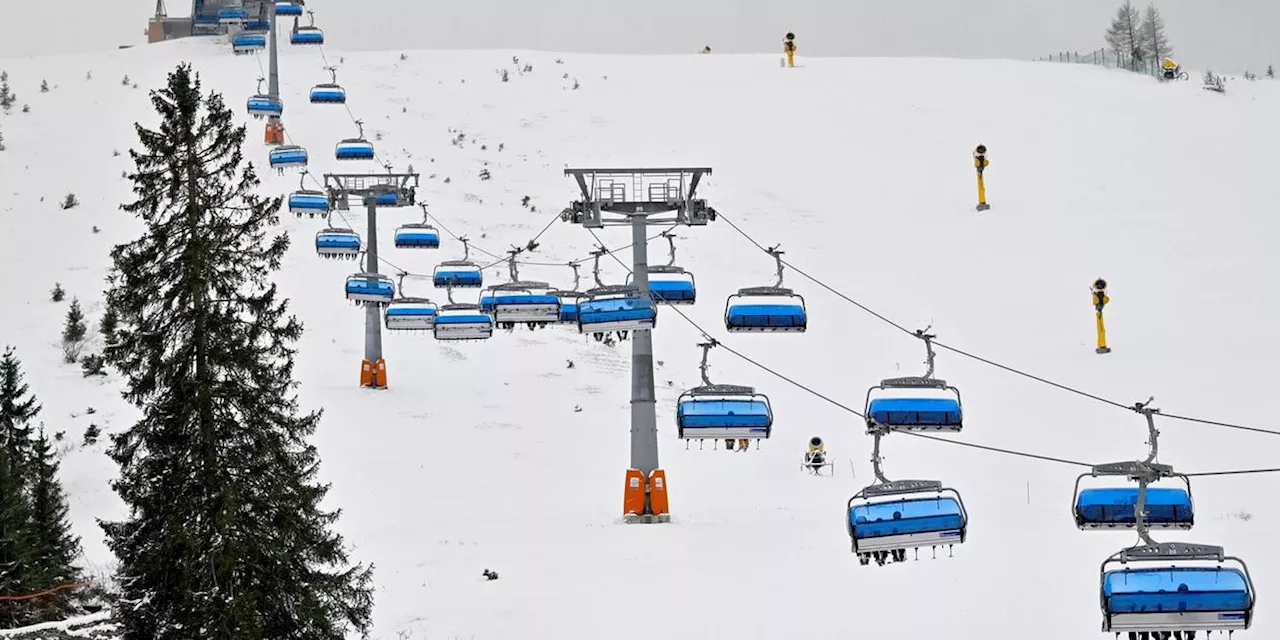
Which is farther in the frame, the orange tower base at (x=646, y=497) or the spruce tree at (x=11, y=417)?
the orange tower base at (x=646, y=497)

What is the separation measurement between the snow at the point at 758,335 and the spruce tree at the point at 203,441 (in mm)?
2527

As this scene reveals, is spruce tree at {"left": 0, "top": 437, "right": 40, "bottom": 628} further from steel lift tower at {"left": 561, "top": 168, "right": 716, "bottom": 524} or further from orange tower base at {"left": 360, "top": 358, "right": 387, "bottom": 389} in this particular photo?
orange tower base at {"left": 360, "top": 358, "right": 387, "bottom": 389}

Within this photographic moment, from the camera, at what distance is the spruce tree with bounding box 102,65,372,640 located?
1653 cm

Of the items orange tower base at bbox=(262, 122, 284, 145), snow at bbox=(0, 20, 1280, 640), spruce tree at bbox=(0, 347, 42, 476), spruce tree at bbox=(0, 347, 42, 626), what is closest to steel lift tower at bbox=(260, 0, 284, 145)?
orange tower base at bbox=(262, 122, 284, 145)

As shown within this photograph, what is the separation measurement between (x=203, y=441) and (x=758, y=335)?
29.8 m

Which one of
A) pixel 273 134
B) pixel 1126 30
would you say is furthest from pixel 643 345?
pixel 1126 30

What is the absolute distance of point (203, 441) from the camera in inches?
661

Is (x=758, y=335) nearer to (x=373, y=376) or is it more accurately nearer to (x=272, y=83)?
(x=373, y=376)

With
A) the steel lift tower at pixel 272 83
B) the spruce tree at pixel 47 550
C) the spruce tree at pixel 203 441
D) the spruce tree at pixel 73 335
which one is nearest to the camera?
the spruce tree at pixel 203 441

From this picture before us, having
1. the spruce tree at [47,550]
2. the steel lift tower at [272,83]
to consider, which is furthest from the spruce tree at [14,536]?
the steel lift tower at [272,83]

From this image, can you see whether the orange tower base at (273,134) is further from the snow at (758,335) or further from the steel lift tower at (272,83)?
the snow at (758,335)

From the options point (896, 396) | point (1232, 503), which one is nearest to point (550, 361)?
point (1232, 503)

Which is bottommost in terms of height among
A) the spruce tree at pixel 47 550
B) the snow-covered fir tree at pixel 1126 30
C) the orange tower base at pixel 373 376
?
the spruce tree at pixel 47 550

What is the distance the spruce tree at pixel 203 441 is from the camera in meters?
16.5
